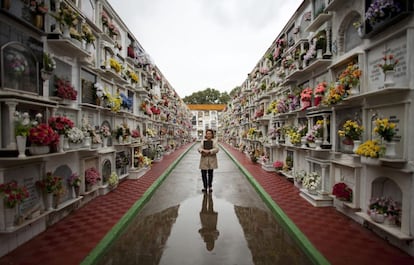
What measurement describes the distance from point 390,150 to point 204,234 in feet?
12.0

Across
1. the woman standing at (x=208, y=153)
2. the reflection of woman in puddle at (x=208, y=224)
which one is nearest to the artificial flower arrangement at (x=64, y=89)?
the woman standing at (x=208, y=153)

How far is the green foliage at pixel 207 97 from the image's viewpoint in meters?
84.0

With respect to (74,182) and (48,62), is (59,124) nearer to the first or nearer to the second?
(48,62)

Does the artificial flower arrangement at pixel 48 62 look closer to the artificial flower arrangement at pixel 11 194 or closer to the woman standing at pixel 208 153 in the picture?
the artificial flower arrangement at pixel 11 194

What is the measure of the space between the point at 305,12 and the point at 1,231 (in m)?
10.1

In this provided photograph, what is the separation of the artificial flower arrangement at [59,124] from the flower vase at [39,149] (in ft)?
1.71

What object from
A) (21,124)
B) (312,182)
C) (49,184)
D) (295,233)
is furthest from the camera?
(312,182)

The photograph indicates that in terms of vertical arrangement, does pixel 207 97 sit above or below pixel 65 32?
above

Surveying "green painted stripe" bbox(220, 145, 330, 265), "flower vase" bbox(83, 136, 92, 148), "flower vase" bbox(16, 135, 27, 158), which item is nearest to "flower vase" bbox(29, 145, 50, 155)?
"flower vase" bbox(16, 135, 27, 158)

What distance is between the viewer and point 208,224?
5719 millimetres

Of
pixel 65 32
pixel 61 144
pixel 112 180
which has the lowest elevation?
pixel 112 180

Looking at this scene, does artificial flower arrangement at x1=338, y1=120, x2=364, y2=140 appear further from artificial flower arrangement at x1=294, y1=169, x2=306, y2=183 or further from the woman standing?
the woman standing

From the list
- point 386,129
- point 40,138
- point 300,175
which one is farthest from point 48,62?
point 300,175

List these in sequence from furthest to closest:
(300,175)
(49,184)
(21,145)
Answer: (300,175)
(49,184)
(21,145)
